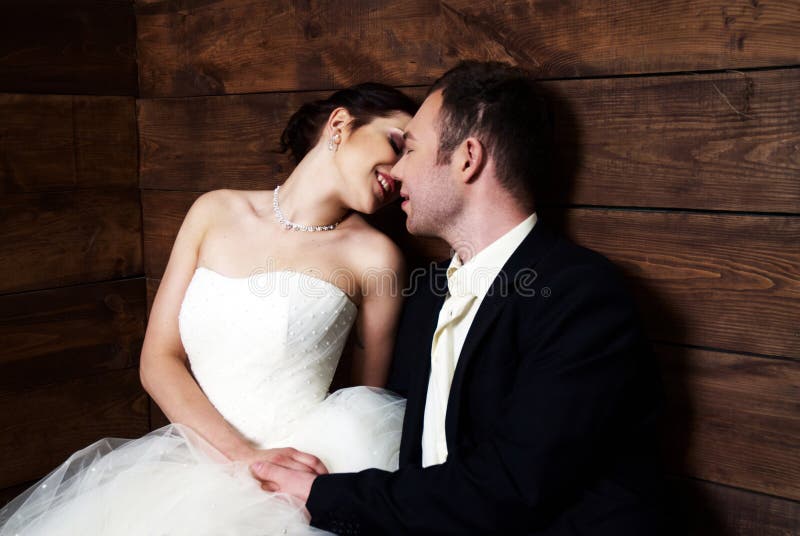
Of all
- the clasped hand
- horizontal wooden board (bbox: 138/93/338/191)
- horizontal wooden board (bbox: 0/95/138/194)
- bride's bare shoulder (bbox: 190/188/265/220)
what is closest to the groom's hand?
the clasped hand

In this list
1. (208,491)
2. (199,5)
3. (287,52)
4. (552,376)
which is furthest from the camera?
(199,5)

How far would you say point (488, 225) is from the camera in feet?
4.66

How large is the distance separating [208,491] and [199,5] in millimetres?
1348

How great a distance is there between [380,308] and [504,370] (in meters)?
0.49

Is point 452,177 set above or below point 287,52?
below

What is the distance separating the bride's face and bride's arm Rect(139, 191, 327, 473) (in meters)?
0.34

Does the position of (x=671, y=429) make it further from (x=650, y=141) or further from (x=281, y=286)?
(x=281, y=286)

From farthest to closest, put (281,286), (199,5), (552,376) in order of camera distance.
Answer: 1. (199,5)
2. (281,286)
3. (552,376)

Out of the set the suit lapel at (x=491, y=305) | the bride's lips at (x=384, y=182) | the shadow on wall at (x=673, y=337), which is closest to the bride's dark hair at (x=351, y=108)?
the bride's lips at (x=384, y=182)

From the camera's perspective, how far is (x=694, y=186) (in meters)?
1.33

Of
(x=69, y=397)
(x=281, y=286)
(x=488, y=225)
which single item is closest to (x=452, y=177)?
(x=488, y=225)

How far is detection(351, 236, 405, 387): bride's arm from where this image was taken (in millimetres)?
1698

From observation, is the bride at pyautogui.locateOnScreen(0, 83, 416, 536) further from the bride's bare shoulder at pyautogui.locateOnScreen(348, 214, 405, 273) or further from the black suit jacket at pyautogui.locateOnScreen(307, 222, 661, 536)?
the black suit jacket at pyautogui.locateOnScreen(307, 222, 661, 536)

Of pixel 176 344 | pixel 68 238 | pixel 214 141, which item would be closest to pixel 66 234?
pixel 68 238
